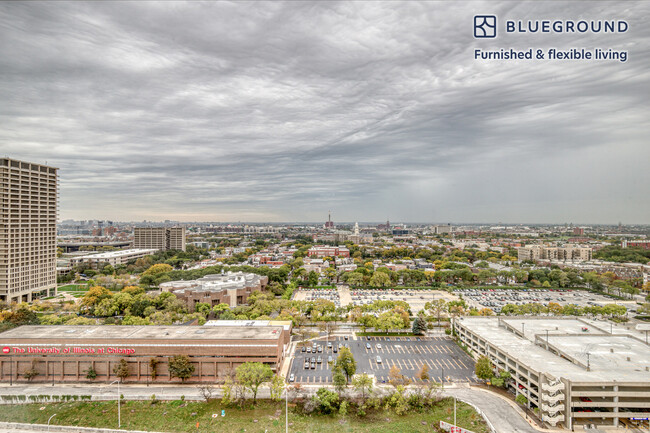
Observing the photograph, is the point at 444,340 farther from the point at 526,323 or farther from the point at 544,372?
the point at 544,372

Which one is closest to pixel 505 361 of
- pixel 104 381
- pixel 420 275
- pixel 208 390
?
pixel 208 390

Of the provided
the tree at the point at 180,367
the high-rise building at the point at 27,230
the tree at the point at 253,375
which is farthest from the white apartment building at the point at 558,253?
the high-rise building at the point at 27,230

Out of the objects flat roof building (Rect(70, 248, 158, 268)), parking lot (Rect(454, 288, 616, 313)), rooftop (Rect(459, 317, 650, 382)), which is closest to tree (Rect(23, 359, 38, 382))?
rooftop (Rect(459, 317, 650, 382))

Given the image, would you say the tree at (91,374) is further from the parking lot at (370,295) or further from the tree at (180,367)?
the parking lot at (370,295)

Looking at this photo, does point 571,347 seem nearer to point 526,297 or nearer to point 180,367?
point 180,367

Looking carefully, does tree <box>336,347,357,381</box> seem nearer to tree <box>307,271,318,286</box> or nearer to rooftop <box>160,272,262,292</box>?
rooftop <box>160,272,262,292</box>

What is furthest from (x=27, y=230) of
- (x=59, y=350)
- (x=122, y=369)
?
(x=122, y=369)
